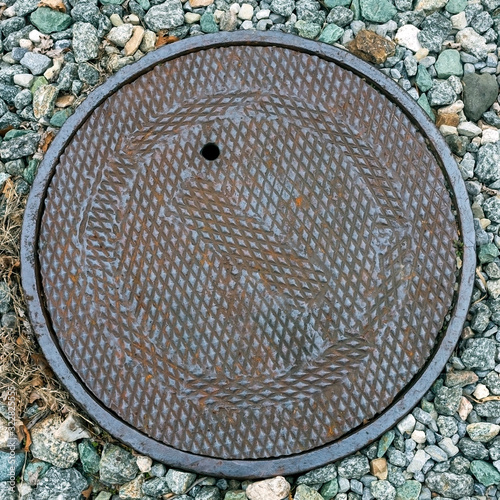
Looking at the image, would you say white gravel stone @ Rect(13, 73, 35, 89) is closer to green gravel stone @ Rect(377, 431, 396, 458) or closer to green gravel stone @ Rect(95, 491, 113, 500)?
green gravel stone @ Rect(95, 491, 113, 500)

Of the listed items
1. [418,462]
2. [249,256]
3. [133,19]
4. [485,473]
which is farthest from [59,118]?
[485,473]

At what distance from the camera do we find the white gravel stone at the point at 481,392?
5.91ft

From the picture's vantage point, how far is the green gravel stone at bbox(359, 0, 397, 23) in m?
2.01

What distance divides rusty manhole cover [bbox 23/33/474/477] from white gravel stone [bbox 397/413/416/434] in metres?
0.06

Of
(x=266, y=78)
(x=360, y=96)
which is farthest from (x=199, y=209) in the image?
(x=360, y=96)

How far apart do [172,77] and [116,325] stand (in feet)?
2.35

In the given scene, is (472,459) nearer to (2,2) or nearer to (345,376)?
(345,376)

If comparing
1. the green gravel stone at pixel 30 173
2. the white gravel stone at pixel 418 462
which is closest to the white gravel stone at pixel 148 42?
the green gravel stone at pixel 30 173

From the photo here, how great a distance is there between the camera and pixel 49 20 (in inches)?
80.4

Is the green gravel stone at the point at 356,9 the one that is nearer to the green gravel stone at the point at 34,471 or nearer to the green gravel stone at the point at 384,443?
the green gravel stone at the point at 384,443

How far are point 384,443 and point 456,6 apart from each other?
1.32 meters

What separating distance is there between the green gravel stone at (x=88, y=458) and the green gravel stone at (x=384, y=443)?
2.47 feet

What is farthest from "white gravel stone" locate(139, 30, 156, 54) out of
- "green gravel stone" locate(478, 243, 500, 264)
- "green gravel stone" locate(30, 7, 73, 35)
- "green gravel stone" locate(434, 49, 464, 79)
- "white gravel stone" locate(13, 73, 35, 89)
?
"green gravel stone" locate(478, 243, 500, 264)

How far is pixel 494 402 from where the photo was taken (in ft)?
5.86
